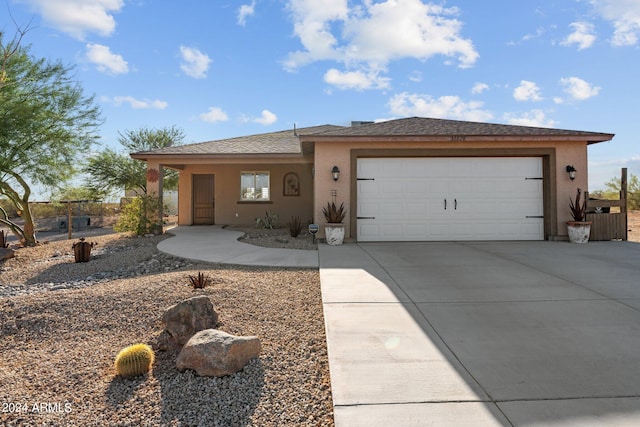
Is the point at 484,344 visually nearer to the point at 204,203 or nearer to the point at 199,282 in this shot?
the point at 199,282

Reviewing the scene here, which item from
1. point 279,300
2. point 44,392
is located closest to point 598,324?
point 279,300

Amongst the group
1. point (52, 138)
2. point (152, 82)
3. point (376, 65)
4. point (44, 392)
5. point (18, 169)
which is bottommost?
point (44, 392)

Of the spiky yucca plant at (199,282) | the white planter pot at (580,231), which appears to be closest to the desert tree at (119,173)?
the spiky yucca plant at (199,282)

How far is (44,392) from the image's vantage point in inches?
103

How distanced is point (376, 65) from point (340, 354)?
13237 millimetres

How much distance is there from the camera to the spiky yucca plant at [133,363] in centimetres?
273

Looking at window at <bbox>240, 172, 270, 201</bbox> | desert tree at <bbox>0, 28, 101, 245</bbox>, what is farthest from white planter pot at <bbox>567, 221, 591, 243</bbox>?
desert tree at <bbox>0, 28, 101, 245</bbox>

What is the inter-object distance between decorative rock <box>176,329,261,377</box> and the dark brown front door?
12.7 metres

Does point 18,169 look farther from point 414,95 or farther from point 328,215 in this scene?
point 414,95

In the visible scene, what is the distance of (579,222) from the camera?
9094 millimetres

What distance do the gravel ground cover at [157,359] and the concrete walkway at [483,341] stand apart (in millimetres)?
299

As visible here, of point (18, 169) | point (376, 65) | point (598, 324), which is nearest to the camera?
point (598, 324)

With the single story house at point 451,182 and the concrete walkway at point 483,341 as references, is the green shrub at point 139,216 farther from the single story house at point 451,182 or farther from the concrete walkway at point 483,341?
the concrete walkway at point 483,341

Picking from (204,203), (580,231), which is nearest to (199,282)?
(580,231)
